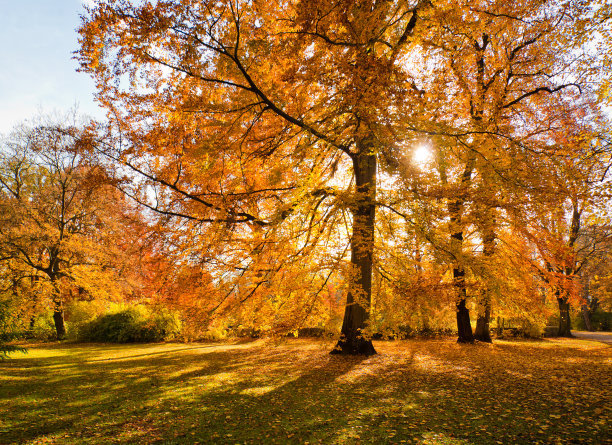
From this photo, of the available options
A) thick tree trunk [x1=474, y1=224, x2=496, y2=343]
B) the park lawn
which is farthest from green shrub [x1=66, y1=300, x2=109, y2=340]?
thick tree trunk [x1=474, y1=224, x2=496, y2=343]

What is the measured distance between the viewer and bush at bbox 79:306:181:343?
1605 cm

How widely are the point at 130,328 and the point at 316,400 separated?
46.5 ft

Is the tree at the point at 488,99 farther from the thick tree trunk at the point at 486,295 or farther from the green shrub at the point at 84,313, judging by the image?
the green shrub at the point at 84,313

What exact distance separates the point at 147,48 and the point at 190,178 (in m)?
3.48

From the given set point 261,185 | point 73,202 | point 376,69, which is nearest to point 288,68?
point 376,69

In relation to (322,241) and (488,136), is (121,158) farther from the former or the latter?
(488,136)

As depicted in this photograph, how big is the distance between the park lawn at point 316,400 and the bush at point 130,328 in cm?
570

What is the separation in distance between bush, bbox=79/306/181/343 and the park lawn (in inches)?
224

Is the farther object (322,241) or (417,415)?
(322,241)

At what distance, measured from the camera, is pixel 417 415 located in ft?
16.1

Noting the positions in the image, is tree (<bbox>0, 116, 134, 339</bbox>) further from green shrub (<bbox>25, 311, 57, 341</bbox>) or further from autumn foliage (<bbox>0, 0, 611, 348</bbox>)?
autumn foliage (<bbox>0, 0, 611, 348</bbox>)

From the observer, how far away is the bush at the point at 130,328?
16.0 m

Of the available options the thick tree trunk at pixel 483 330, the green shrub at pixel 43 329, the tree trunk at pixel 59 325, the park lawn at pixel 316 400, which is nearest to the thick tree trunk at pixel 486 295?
the thick tree trunk at pixel 483 330

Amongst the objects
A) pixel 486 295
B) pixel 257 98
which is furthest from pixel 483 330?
pixel 257 98
